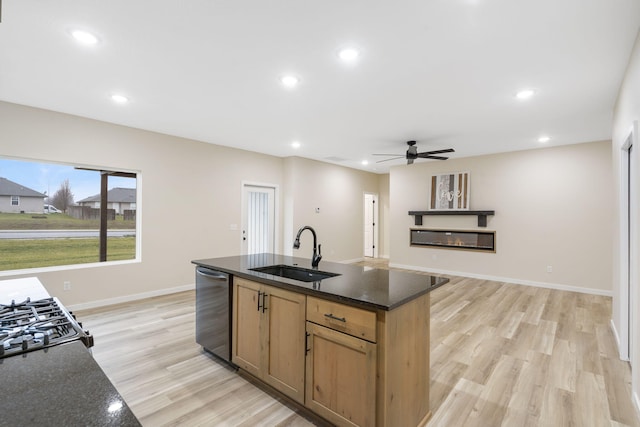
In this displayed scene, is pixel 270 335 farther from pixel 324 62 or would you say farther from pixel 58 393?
pixel 324 62

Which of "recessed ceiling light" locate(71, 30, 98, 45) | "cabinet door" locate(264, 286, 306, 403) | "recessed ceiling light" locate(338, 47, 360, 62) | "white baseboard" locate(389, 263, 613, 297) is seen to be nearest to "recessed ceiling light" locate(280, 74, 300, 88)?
"recessed ceiling light" locate(338, 47, 360, 62)

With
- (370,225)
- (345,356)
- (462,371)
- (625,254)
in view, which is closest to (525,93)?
(625,254)

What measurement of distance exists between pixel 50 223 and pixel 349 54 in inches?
181

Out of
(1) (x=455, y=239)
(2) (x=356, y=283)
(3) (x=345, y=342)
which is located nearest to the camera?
(3) (x=345, y=342)

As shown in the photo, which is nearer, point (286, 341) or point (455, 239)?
point (286, 341)

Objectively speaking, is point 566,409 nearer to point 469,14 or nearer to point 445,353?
point 445,353

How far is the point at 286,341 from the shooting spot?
83.0 inches

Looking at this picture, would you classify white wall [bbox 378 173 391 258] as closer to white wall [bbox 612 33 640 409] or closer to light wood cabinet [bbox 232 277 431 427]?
white wall [bbox 612 33 640 409]

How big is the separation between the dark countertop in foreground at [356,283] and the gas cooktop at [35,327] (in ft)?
3.66

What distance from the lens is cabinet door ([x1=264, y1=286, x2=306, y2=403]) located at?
2.01 meters

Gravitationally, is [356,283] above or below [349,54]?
below

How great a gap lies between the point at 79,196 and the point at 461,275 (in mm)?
7150

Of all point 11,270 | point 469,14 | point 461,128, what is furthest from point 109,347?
point 461,128

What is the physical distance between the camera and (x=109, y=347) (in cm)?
305
